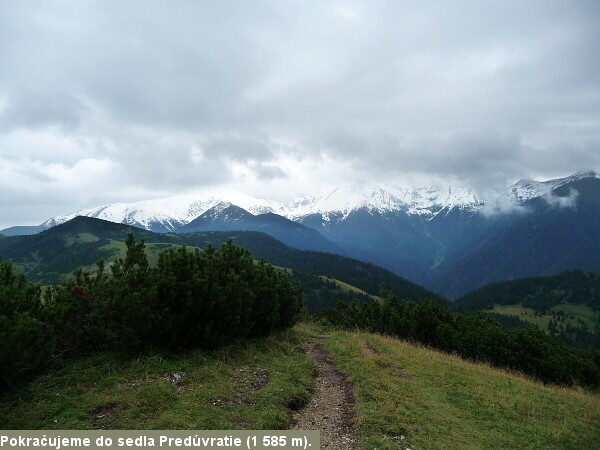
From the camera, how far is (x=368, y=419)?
1169 cm

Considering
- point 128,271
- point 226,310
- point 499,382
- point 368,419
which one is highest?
point 128,271

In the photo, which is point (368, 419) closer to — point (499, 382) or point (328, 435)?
point (328, 435)

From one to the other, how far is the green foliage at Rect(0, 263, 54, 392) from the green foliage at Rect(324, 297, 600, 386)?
25556mm

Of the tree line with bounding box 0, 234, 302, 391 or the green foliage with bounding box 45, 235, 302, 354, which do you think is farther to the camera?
the green foliage with bounding box 45, 235, 302, 354

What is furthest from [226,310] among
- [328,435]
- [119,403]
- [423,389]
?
[423,389]

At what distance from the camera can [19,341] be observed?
10.1m

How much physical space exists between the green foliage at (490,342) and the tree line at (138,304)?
17636mm

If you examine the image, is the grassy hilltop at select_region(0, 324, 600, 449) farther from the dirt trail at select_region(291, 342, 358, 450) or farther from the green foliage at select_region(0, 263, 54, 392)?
the green foliage at select_region(0, 263, 54, 392)

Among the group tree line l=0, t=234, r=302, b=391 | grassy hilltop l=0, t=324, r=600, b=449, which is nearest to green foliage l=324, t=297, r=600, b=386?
grassy hilltop l=0, t=324, r=600, b=449

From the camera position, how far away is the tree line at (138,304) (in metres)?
13.2

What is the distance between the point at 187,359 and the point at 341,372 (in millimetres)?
6498

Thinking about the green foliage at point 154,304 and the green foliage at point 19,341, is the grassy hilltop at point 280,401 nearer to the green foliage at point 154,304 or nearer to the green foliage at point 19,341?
the green foliage at point 154,304

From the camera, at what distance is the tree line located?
13.2 metres

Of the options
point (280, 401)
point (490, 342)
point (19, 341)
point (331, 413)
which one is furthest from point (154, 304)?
point (490, 342)
